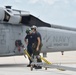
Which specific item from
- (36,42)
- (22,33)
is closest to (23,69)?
(36,42)

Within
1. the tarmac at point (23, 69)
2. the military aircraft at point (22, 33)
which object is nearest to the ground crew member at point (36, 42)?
the tarmac at point (23, 69)

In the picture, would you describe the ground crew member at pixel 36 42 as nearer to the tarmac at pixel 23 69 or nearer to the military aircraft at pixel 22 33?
the tarmac at pixel 23 69

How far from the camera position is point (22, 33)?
14.7m

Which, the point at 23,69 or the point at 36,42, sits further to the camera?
the point at 23,69

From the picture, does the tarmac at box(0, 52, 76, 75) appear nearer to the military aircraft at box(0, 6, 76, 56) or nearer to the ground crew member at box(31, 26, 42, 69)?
the ground crew member at box(31, 26, 42, 69)

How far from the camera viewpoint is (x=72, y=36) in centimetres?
1578

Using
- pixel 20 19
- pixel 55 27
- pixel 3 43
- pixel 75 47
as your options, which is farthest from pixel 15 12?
pixel 75 47

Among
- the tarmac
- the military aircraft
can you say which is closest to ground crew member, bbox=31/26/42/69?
the tarmac

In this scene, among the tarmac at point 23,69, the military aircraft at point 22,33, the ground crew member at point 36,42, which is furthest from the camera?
the military aircraft at point 22,33

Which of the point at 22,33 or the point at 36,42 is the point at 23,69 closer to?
the point at 36,42

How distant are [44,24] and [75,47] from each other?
2.14 metres

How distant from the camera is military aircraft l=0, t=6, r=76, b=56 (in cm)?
1416

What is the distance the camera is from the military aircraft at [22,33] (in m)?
14.2

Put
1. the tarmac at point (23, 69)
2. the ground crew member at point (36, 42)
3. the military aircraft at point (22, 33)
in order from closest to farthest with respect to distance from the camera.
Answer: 1. the tarmac at point (23, 69)
2. the ground crew member at point (36, 42)
3. the military aircraft at point (22, 33)
